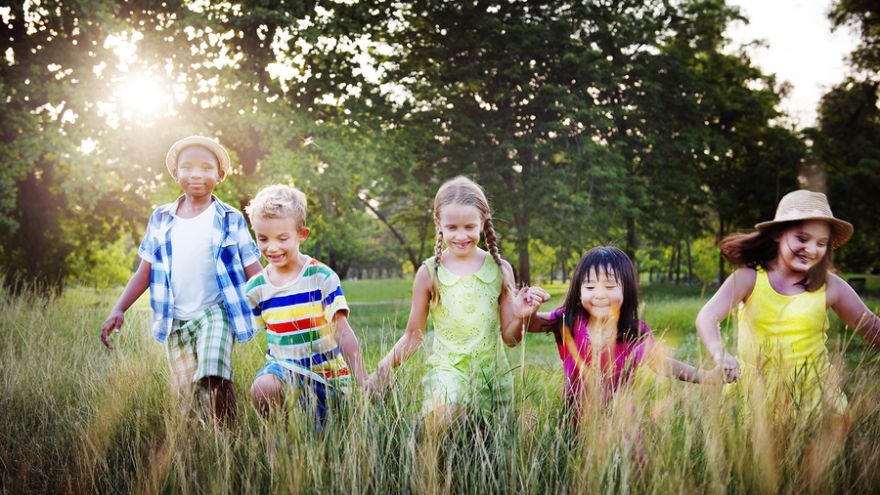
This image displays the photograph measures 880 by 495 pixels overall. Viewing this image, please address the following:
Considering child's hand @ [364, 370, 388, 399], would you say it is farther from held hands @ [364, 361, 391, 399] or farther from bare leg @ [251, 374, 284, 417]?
bare leg @ [251, 374, 284, 417]

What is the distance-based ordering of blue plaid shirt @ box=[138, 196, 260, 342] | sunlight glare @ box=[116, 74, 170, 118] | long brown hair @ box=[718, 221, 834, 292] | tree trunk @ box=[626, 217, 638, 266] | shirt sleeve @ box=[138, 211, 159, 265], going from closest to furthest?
blue plaid shirt @ box=[138, 196, 260, 342] < long brown hair @ box=[718, 221, 834, 292] < shirt sleeve @ box=[138, 211, 159, 265] < sunlight glare @ box=[116, 74, 170, 118] < tree trunk @ box=[626, 217, 638, 266]

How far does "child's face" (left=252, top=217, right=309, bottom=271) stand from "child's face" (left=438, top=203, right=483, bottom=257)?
2.25 feet

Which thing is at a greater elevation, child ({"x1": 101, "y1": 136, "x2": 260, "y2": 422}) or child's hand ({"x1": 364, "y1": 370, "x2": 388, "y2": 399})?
child ({"x1": 101, "y1": 136, "x2": 260, "y2": 422})

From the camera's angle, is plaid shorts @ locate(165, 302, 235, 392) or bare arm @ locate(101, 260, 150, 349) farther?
bare arm @ locate(101, 260, 150, 349)

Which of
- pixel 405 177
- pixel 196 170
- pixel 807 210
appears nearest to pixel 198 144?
pixel 196 170

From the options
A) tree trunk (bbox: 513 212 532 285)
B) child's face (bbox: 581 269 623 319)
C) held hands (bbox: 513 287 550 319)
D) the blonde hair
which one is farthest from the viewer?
tree trunk (bbox: 513 212 532 285)

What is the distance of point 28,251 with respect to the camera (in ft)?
42.1

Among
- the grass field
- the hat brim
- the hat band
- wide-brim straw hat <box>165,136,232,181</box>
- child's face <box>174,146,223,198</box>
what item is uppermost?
wide-brim straw hat <box>165,136,232,181</box>

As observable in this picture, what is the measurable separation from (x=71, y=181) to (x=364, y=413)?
437 inches

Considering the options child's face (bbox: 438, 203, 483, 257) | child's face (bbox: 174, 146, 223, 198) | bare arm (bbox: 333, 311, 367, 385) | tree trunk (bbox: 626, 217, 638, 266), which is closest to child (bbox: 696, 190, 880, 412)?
child's face (bbox: 438, 203, 483, 257)

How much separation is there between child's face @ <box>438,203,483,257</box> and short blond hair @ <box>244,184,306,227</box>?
0.72m

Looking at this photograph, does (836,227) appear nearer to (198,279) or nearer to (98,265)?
(198,279)

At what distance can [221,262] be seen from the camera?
3.39 metres

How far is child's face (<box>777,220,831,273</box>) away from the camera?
128 inches
